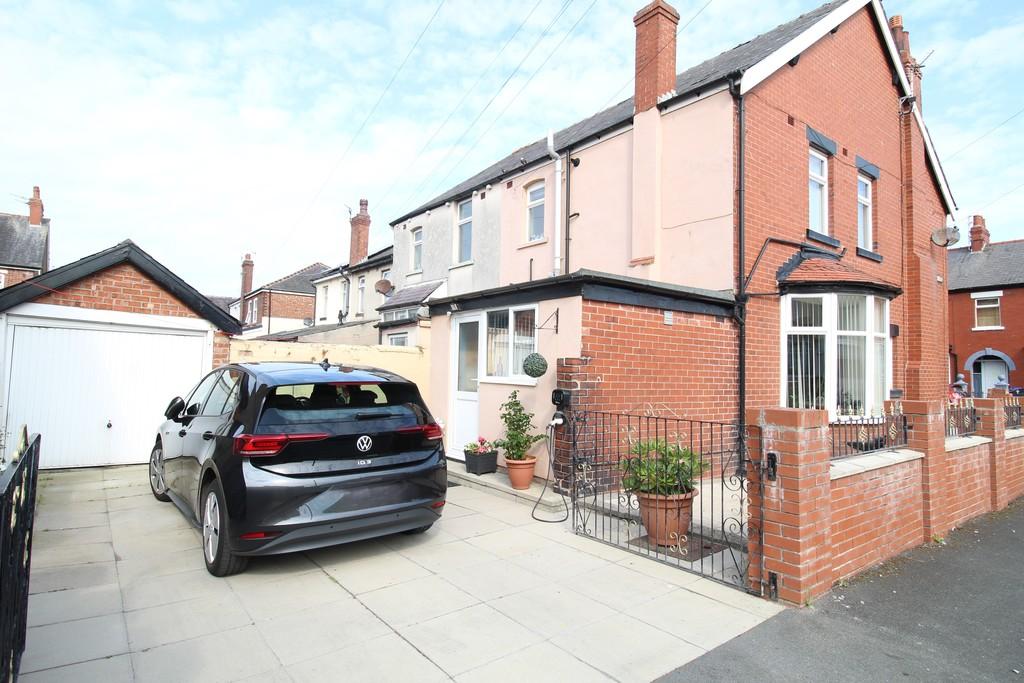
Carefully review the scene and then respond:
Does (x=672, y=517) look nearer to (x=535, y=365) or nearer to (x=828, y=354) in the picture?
(x=535, y=365)

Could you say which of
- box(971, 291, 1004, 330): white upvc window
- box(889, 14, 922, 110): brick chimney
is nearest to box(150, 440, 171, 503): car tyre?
box(889, 14, 922, 110): brick chimney

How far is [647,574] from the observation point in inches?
175

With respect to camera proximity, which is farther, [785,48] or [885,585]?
[785,48]

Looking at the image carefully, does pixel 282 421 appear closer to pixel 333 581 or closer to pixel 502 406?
pixel 333 581

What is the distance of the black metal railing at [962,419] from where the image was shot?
22.3 feet

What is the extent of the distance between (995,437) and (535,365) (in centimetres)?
582

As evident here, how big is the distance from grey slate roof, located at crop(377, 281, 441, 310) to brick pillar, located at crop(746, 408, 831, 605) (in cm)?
1128

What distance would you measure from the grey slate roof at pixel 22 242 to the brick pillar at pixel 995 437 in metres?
30.1

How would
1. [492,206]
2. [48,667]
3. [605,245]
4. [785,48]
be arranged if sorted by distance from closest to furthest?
[48,667] < [785,48] < [605,245] < [492,206]

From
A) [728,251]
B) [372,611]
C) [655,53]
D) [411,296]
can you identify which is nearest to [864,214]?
[728,251]

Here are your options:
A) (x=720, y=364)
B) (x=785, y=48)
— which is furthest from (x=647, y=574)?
(x=785, y=48)

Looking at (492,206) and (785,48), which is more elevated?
(785,48)

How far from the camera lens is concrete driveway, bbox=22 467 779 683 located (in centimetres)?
304

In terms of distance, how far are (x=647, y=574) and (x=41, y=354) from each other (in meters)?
8.34
